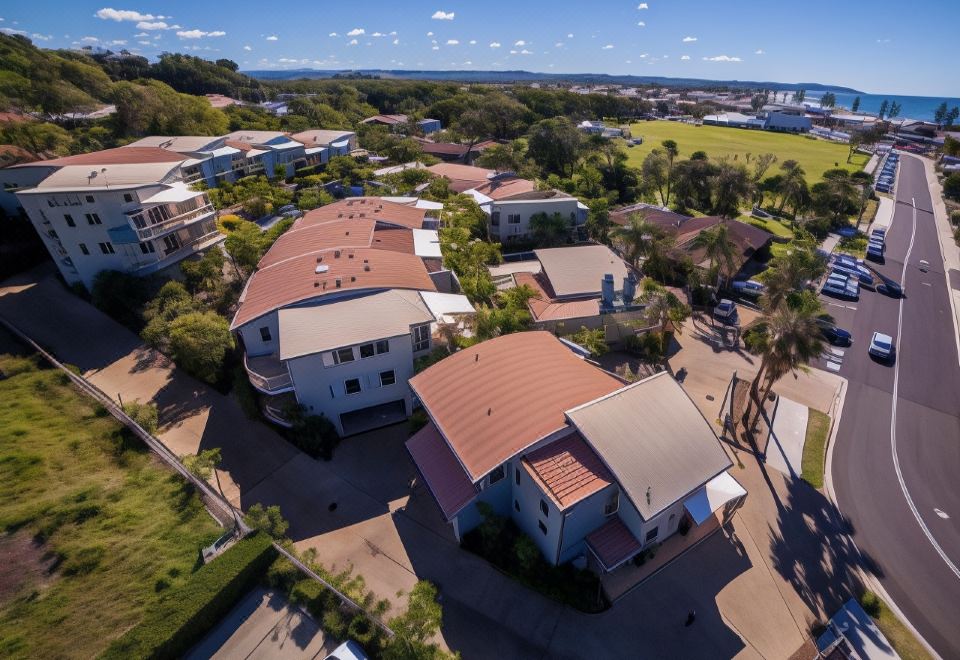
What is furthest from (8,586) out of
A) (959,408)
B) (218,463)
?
(959,408)

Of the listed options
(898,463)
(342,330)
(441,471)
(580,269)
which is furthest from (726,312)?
(342,330)

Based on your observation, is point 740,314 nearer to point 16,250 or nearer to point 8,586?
point 8,586

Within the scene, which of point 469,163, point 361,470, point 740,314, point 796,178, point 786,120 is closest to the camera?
point 361,470

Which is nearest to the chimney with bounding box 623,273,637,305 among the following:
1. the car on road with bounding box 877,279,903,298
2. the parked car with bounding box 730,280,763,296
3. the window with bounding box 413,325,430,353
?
the parked car with bounding box 730,280,763,296

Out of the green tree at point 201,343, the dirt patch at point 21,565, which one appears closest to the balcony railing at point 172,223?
the green tree at point 201,343

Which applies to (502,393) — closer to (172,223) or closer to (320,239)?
(320,239)
